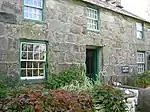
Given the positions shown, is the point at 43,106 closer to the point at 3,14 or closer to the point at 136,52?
the point at 3,14

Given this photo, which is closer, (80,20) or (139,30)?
(80,20)

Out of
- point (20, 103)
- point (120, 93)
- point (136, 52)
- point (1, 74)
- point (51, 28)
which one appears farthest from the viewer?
point (136, 52)

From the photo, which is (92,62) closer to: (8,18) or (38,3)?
(38,3)

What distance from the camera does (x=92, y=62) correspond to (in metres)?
13.6

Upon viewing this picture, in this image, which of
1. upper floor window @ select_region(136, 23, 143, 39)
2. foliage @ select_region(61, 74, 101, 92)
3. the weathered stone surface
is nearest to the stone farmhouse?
upper floor window @ select_region(136, 23, 143, 39)

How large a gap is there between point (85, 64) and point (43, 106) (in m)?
6.52

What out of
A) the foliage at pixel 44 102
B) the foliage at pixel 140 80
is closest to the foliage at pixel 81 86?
the foliage at pixel 44 102

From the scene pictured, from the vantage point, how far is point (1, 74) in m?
9.13

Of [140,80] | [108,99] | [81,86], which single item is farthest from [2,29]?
[140,80]

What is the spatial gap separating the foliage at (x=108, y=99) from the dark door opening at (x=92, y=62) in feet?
17.4

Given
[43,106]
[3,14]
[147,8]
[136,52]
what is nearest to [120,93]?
[43,106]

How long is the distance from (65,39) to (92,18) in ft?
7.50

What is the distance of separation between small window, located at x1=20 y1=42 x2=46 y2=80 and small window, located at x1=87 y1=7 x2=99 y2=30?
3.17 m

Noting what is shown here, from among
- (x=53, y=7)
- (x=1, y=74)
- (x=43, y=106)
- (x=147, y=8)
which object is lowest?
(x=43, y=106)
